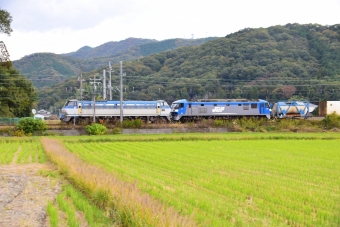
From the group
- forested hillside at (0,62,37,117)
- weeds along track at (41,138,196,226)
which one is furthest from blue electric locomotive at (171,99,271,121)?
weeds along track at (41,138,196,226)

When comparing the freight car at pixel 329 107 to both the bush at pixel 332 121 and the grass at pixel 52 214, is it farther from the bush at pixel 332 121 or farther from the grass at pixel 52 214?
the grass at pixel 52 214

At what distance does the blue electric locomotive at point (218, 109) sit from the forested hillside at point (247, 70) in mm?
19775

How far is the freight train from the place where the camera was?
47.8m

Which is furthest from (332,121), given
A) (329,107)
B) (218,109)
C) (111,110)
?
(111,110)

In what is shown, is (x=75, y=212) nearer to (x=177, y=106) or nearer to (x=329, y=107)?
(x=177, y=106)

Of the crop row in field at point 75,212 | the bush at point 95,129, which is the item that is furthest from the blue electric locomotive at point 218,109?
the crop row in field at point 75,212

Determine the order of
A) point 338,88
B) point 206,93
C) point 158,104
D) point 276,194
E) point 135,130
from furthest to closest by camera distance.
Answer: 1. point 206,93
2. point 338,88
3. point 158,104
4. point 135,130
5. point 276,194

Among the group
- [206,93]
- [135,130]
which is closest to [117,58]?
[206,93]

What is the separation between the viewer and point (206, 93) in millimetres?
73438

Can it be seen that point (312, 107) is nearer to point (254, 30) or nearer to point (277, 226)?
point (254, 30)

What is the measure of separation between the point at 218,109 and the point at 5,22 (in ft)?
99.2

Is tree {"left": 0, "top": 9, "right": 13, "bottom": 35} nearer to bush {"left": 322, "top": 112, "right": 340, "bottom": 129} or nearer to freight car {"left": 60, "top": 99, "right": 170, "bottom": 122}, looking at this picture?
freight car {"left": 60, "top": 99, "right": 170, "bottom": 122}

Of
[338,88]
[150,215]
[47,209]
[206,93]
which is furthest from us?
[206,93]

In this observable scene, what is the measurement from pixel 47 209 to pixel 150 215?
385 cm
